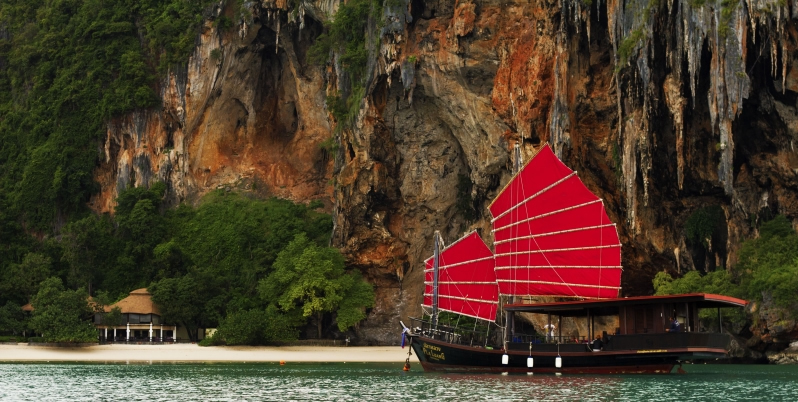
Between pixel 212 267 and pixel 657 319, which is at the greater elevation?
pixel 212 267

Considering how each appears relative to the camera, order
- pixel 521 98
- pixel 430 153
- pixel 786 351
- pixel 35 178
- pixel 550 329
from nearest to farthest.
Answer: pixel 550 329
pixel 786 351
pixel 521 98
pixel 430 153
pixel 35 178

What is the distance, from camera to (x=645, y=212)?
123ft

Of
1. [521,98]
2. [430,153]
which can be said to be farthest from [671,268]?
[430,153]

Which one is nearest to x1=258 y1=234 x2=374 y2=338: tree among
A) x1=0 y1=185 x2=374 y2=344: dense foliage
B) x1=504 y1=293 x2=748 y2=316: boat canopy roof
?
x1=0 y1=185 x2=374 y2=344: dense foliage

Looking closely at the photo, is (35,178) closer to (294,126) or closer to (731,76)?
(294,126)

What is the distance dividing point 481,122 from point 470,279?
10726mm

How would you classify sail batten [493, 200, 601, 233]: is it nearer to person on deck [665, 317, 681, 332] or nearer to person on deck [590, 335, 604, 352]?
person on deck [590, 335, 604, 352]

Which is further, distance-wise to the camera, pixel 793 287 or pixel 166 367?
pixel 166 367

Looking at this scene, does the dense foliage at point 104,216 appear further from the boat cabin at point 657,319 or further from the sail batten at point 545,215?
the boat cabin at point 657,319

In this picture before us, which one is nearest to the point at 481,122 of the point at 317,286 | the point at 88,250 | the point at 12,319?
the point at 317,286

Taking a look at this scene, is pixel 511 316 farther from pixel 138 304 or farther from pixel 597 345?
pixel 138 304

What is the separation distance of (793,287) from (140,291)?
28.2m

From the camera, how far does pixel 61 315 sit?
140 ft

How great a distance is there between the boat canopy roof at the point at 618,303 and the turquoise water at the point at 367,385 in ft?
6.65
